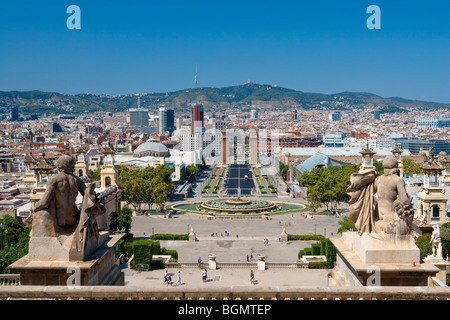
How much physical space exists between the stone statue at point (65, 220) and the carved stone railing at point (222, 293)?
0.72m

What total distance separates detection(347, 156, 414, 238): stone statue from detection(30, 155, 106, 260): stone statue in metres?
4.43

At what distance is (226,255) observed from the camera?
36.9 m

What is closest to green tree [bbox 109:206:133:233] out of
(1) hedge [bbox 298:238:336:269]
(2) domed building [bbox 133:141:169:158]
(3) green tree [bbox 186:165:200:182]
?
(1) hedge [bbox 298:238:336:269]

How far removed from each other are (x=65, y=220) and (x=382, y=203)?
5422 millimetres

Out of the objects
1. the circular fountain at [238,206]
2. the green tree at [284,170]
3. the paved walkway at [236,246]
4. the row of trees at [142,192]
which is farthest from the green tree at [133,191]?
the green tree at [284,170]

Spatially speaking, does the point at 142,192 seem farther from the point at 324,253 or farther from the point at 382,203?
the point at 382,203

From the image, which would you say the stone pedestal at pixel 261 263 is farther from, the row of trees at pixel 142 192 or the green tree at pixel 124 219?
the row of trees at pixel 142 192

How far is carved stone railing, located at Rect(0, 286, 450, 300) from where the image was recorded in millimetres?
7414

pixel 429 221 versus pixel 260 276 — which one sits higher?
pixel 429 221

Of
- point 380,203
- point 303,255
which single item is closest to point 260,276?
point 303,255

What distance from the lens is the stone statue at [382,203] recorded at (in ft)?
26.8

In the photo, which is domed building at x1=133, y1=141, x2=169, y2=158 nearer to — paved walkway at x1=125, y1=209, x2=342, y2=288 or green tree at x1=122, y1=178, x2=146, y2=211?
green tree at x1=122, y1=178, x2=146, y2=211
